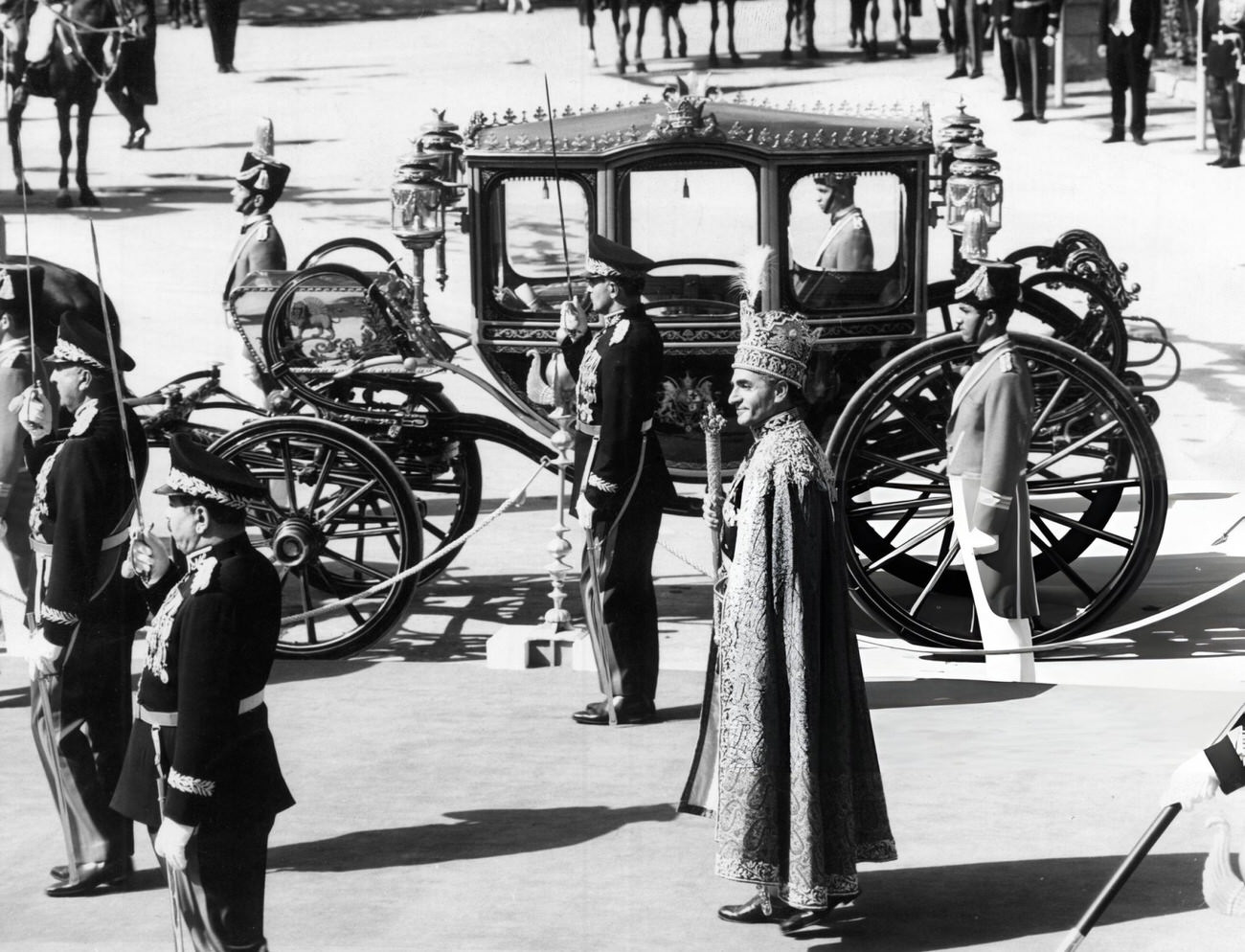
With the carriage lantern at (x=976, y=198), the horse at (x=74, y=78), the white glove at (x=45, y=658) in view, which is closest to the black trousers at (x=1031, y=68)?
the carriage lantern at (x=976, y=198)

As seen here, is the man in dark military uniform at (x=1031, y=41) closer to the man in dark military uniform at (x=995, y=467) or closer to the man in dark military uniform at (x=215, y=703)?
the man in dark military uniform at (x=995, y=467)

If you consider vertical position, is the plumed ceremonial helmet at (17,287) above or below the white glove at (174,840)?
above

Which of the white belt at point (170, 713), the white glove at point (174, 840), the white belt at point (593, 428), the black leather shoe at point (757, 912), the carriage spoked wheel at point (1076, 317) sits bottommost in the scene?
the black leather shoe at point (757, 912)

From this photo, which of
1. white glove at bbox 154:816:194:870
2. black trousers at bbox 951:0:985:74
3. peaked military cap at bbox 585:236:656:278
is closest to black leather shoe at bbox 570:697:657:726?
peaked military cap at bbox 585:236:656:278

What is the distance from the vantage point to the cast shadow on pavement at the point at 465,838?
5051 mm

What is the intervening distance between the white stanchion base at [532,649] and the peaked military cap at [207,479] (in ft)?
9.20

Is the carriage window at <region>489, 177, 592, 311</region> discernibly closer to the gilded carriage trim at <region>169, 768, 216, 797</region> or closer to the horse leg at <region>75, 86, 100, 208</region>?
the horse leg at <region>75, 86, 100, 208</region>

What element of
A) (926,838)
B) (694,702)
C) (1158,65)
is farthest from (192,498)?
(1158,65)

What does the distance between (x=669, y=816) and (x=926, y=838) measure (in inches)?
27.0

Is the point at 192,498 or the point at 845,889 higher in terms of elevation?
the point at 192,498

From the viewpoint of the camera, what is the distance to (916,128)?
22.8 feet

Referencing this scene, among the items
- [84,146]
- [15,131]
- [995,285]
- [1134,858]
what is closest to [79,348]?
[1134,858]

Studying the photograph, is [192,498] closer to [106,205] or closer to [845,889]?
[845,889]

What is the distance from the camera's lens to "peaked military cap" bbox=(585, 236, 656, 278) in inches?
238
